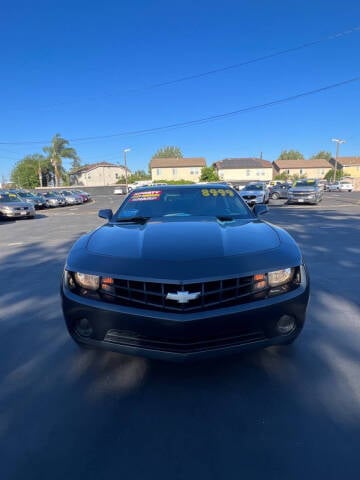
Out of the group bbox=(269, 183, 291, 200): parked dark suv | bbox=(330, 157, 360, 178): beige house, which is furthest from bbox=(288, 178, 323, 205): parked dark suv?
bbox=(330, 157, 360, 178): beige house

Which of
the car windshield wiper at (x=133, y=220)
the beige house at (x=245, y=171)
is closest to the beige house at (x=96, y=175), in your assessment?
the beige house at (x=245, y=171)

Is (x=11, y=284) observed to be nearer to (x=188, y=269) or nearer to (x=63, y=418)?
(x=63, y=418)

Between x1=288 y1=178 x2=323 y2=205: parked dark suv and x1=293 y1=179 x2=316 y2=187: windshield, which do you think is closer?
x1=288 y1=178 x2=323 y2=205: parked dark suv

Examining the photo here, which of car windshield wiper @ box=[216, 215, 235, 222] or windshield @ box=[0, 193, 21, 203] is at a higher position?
car windshield wiper @ box=[216, 215, 235, 222]

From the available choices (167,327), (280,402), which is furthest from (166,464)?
(280,402)

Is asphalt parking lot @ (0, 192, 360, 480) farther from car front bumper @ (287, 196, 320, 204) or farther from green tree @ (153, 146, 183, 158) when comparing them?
green tree @ (153, 146, 183, 158)

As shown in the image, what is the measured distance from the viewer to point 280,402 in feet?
6.55

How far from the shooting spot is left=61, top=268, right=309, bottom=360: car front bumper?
1912mm

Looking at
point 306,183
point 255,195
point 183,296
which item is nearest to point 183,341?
point 183,296

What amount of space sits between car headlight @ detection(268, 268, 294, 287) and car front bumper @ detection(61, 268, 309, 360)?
9cm

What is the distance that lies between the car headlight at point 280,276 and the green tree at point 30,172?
80207 mm

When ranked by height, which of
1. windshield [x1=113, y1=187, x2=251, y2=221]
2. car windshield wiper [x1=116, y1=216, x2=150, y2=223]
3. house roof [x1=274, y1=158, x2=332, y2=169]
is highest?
house roof [x1=274, y1=158, x2=332, y2=169]

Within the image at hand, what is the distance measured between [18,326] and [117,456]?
6.80 feet

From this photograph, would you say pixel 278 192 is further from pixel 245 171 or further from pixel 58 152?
pixel 58 152
